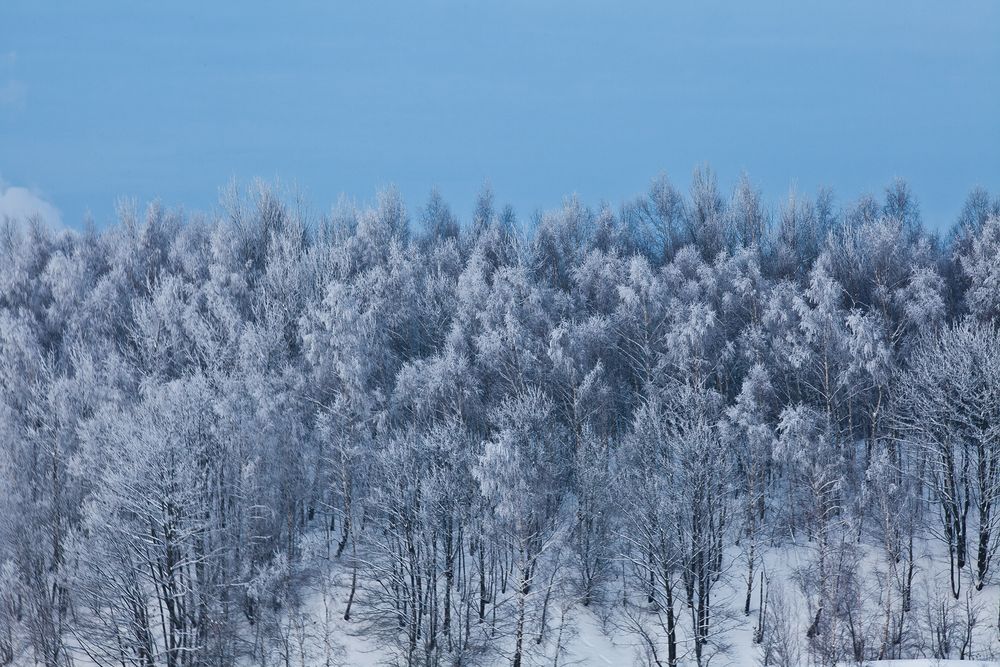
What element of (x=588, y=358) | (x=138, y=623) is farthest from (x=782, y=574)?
(x=138, y=623)

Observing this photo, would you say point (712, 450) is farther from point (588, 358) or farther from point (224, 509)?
point (224, 509)

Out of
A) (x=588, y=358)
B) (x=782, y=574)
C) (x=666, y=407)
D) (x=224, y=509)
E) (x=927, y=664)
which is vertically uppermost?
(x=588, y=358)

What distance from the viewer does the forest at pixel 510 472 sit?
29531 mm

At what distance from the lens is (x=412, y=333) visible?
43.3 meters

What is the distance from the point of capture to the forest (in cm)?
2953

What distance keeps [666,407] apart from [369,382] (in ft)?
42.7

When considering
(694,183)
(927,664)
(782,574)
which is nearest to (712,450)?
(782,574)

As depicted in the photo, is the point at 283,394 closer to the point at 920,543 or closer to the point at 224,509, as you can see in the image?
the point at 224,509

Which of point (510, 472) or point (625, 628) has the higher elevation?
point (510, 472)

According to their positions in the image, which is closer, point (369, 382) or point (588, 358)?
point (369, 382)

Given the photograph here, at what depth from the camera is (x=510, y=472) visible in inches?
1260

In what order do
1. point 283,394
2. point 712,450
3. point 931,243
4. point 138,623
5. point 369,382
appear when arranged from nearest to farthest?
1. point 138,623
2. point 712,450
3. point 283,394
4. point 369,382
5. point 931,243

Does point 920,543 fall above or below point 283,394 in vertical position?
below

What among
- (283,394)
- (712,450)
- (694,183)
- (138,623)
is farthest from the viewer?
(694,183)
